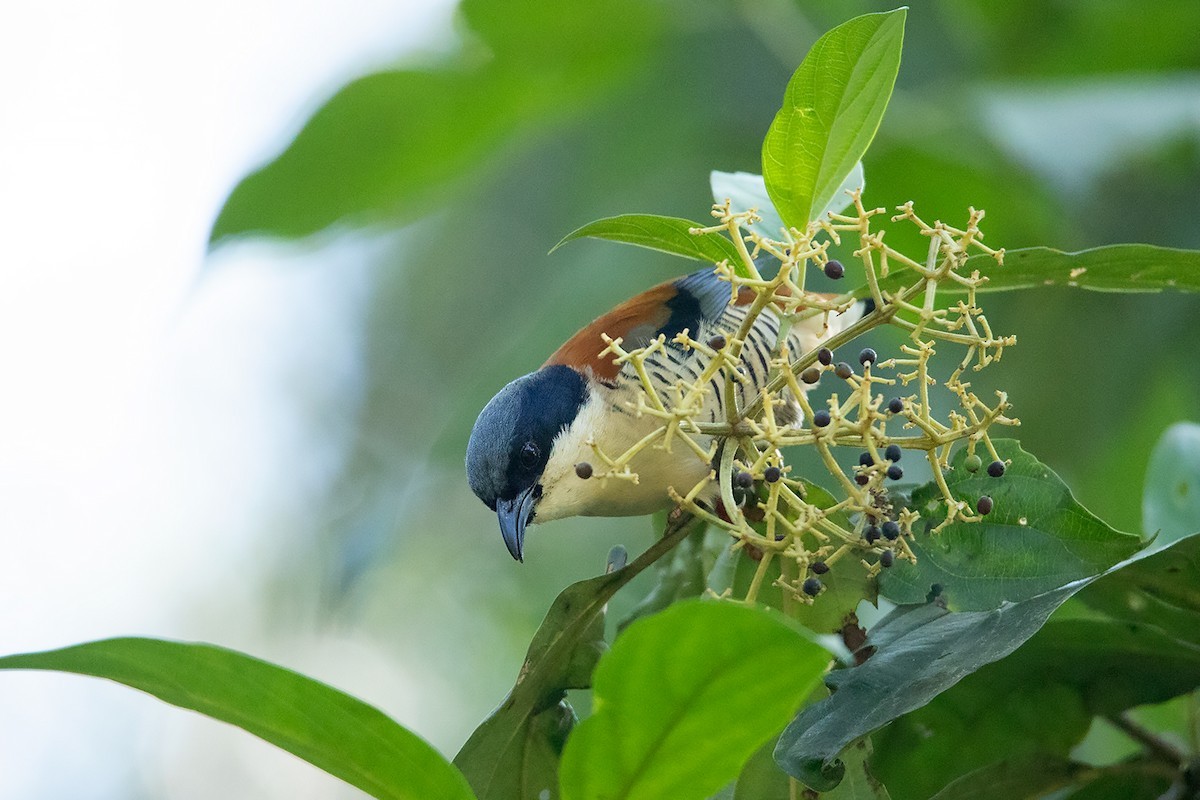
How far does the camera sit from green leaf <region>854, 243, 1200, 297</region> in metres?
1.52

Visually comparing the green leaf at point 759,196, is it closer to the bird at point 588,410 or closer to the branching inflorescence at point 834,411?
the branching inflorescence at point 834,411

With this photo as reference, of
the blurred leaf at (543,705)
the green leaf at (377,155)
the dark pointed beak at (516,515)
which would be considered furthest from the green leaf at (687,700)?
the green leaf at (377,155)

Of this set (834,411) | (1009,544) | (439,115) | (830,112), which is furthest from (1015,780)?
(439,115)

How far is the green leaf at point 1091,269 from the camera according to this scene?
4.99ft

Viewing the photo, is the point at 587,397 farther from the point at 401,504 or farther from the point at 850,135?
the point at 850,135

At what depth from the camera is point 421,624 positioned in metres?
7.02

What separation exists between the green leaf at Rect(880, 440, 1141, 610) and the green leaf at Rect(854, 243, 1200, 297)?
24 cm

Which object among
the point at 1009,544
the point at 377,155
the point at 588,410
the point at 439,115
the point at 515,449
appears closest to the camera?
the point at 1009,544

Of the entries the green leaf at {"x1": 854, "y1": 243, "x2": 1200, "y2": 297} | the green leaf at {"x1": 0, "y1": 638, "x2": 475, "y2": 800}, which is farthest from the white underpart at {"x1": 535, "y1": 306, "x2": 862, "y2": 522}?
the green leaf at {"x1": 0, "y1": 638, "x2": 475, "y2": 800}

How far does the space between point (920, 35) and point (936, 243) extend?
2.44 m

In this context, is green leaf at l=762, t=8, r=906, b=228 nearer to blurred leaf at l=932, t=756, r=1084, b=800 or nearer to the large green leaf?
the large green leaf

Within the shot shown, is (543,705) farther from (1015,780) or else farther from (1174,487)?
(1174,487)

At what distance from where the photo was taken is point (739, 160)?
→ 11.9ft

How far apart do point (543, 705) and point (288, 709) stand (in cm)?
52
